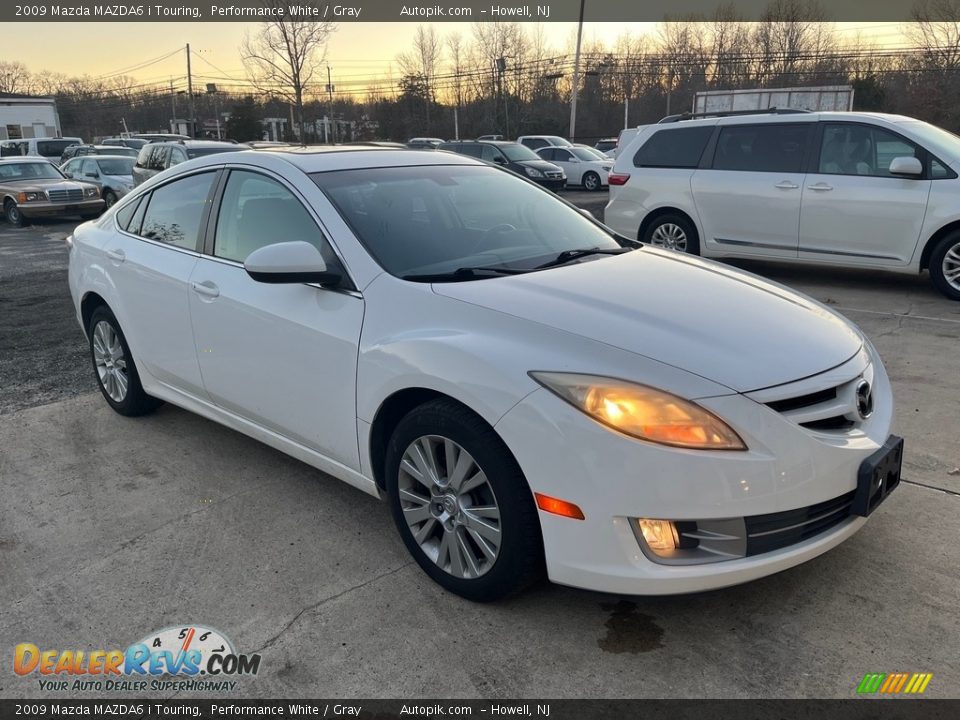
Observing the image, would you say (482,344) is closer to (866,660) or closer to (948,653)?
(866,660)

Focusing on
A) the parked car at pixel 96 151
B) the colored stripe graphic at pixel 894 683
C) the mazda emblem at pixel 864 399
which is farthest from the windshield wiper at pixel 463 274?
the parked car at pixel 96 151

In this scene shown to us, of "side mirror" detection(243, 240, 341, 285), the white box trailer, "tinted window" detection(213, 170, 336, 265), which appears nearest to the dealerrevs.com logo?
"side mirror" detection(243, 240, 341, 285)

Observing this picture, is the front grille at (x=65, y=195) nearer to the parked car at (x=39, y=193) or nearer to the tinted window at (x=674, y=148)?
the parked car at (x=39, y=193)

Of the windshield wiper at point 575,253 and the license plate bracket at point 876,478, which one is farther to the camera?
the windshield wiper at point 575,253

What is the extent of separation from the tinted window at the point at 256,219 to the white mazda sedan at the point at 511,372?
1 centimetres

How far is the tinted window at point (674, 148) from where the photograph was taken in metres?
8.87

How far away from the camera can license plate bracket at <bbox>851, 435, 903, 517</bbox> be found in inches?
103

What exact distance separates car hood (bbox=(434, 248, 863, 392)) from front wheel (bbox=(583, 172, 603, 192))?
20839 mm

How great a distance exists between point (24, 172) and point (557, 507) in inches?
753

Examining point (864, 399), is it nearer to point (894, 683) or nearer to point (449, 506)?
point (894, 683)

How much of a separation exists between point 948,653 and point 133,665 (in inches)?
107

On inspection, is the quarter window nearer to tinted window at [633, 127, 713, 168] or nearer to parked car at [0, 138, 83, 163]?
tinted window at [633, 127, 713, 168]

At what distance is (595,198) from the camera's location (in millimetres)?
21203

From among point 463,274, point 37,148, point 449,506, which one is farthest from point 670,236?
point 37,148
